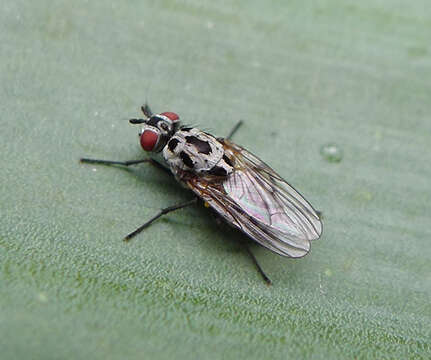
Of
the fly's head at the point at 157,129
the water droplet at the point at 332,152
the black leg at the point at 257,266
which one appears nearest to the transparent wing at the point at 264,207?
the black leg at the point at 257,266

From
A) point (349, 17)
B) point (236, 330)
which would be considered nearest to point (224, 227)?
point (236, 330)

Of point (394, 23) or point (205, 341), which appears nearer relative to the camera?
point (205, 341)

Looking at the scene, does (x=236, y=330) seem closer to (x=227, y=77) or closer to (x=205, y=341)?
(x=205, y=341)

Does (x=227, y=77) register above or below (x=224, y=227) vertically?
above

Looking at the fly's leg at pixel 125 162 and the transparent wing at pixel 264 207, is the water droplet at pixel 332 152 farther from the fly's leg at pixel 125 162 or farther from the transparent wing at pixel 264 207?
the fly's leg at pixel 125 162

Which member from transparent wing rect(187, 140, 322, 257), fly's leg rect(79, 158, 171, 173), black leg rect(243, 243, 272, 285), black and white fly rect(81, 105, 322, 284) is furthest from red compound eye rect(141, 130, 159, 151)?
black leg rect(243, 243, 272, 285)

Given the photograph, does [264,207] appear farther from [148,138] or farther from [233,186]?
[148,138]

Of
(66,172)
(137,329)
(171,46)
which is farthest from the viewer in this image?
(171,46)
